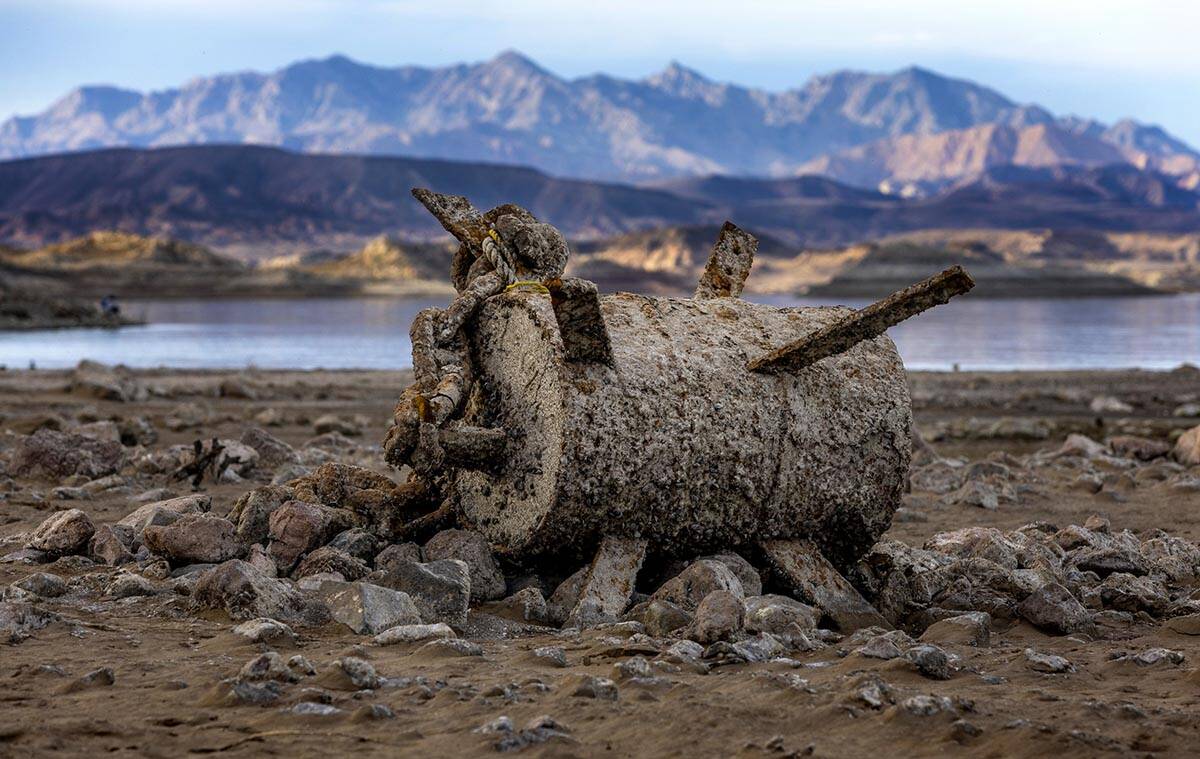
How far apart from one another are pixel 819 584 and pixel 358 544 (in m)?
2.50

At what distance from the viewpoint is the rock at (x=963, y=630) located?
5.89 m

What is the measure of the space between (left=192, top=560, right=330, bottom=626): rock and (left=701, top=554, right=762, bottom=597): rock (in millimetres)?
2071

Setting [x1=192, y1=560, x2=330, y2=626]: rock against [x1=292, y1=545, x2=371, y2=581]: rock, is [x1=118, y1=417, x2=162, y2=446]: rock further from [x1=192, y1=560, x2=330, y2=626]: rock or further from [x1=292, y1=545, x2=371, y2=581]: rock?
[x1=192, y1=560, x2=330, y2=626]: rock

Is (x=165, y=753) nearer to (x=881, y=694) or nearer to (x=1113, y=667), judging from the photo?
(x=881, y=694)

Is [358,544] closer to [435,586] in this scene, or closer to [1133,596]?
[435,586]

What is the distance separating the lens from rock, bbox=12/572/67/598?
20.9ft

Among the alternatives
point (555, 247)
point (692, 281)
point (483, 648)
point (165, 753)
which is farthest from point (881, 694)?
point (692, 281)

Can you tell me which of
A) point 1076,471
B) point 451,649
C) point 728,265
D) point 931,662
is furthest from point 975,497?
point 451,649

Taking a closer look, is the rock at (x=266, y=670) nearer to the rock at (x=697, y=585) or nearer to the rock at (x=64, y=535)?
the rock at (x=697, y=585)

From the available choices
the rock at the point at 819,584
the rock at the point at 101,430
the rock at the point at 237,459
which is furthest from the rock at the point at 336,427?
the rock at the point at 819,584

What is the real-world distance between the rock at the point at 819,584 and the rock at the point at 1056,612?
719mm

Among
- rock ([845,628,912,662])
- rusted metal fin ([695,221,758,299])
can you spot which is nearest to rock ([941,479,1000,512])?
rusted metal fin ([695,221,758,299])

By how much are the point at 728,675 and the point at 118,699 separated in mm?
2352

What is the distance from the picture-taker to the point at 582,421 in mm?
6270
